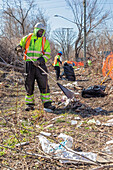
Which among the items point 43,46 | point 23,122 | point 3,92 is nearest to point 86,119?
point 23,122

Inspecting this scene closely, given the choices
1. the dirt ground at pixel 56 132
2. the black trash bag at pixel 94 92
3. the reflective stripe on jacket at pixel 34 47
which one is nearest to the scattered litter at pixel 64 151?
the dirt ground at pixel 56 132

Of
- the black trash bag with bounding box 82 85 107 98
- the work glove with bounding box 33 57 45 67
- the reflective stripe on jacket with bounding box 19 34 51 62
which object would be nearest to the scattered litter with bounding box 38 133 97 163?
the work glove with bounding box 33 57 45 67

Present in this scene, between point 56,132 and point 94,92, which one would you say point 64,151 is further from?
point 94,92

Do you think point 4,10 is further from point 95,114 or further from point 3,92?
point 95,114

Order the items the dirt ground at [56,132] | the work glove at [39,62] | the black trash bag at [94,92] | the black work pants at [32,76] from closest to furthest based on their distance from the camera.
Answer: the dirt ground at [56,132] → the work glove at [39,62] → the black work pants at [32,76] → the black trash bag at [94,92]

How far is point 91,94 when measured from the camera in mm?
5602

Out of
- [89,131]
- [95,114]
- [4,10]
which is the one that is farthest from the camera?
[4,10]

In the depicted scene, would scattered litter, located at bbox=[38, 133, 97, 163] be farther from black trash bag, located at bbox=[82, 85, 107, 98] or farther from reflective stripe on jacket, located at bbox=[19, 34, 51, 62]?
black trash bag, located at bbox=[82, 85, 107, 98]

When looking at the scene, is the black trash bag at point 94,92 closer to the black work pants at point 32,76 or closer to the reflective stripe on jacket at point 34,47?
the black work pants at point 32,76

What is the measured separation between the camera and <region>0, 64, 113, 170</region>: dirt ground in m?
2.07

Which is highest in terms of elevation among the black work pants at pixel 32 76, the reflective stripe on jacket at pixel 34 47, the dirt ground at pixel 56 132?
the reflective stripe on jacket at pixel 34 47

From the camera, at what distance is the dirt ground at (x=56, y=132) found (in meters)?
2.07

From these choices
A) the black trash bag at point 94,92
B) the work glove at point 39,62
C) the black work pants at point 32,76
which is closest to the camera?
the work glove at point 39,62

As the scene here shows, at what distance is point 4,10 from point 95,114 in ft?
61.6
